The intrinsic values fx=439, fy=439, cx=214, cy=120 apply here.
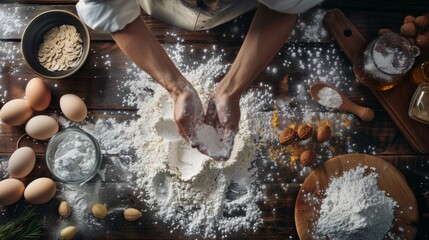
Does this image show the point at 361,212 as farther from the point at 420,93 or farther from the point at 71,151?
the point at 71,151

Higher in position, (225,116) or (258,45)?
(258,45)

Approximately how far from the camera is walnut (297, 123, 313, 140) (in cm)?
121

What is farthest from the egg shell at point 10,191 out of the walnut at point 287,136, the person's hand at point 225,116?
the walnut at point 287,136

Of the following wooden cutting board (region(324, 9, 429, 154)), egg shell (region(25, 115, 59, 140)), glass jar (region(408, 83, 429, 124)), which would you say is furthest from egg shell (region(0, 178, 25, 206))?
glass jar (region(408, 83, 429, 124))

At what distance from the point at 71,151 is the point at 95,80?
0.72ft

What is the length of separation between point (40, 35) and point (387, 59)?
975 mm

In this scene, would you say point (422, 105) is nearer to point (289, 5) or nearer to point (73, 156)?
point (289, 5)

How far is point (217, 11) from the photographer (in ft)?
3.41

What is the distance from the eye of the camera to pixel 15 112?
1.21 m

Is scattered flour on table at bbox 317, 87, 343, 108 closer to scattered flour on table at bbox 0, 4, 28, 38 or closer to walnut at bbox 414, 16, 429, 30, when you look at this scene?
A: walnut at bbox 414, 16, 429, 30

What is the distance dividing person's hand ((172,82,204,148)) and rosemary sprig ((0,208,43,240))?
51 centimetres

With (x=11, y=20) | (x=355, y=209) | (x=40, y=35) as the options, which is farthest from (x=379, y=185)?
(x=11, y=20)

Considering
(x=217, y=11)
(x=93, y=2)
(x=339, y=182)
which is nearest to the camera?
(x=93, y=2)

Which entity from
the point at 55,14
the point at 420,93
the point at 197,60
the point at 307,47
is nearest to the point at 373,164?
the point at 420,93
